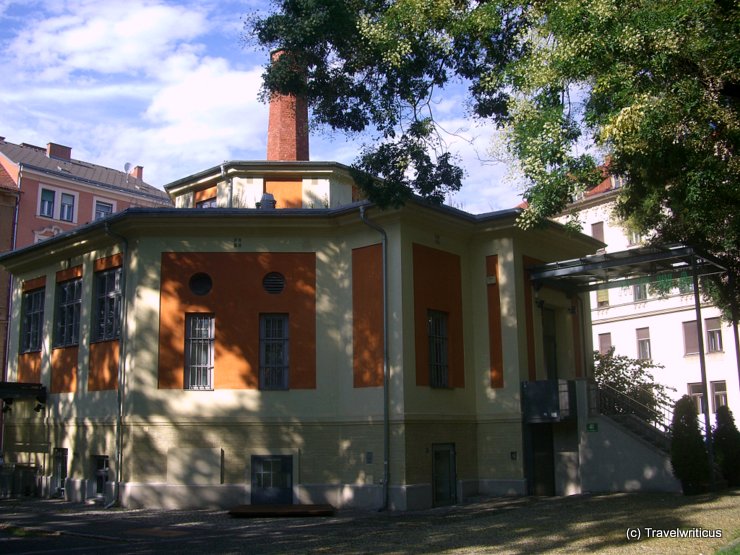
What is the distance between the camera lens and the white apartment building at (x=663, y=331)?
37.2 metres

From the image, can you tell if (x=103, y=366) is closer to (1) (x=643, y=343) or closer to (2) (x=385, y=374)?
(2) (x=385, y=374)

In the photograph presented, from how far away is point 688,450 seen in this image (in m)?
17.0

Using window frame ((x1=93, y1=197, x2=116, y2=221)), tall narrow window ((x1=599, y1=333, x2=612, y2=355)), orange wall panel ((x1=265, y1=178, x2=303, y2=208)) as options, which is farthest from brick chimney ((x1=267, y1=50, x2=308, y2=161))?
tall narrow window ((x1=599, y1=333, x2=612, y2=355))

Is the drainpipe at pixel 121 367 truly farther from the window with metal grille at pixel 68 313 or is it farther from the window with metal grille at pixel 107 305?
the window with metal grille at pixel 68 313

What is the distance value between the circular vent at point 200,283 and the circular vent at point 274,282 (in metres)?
1.36

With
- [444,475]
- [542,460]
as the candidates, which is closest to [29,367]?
[444,475]

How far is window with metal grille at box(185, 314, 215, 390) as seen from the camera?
18922 mm

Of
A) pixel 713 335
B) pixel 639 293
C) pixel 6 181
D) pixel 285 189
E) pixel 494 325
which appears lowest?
pixel 494 325

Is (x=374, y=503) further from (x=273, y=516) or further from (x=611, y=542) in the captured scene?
(x=611, y=542)

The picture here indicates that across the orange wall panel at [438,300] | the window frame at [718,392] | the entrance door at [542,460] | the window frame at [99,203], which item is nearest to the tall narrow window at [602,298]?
the window frame at [718,392]

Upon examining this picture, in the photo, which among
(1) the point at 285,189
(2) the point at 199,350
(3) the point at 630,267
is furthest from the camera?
(1) the point at 285,189

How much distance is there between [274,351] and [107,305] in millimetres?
4825

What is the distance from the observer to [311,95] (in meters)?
15.1

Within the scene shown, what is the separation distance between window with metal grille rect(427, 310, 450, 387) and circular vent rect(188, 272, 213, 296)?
5.43 meters
